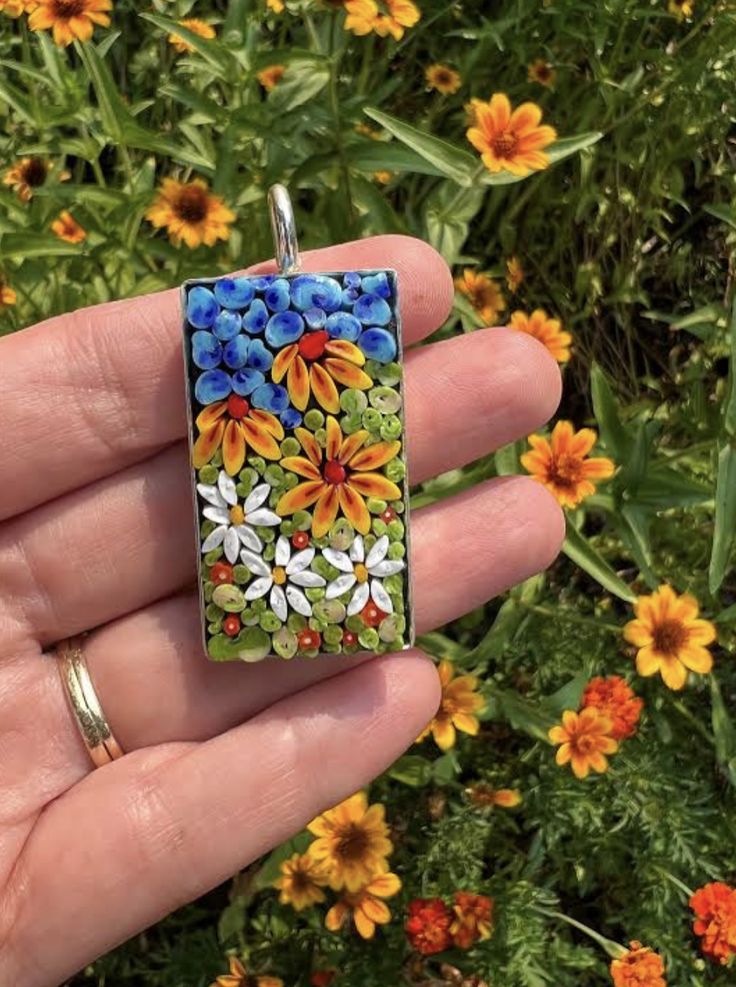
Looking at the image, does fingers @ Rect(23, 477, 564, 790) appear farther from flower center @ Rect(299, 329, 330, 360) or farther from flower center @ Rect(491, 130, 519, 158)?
flower center @ Rect(491, 130, 519, 158)

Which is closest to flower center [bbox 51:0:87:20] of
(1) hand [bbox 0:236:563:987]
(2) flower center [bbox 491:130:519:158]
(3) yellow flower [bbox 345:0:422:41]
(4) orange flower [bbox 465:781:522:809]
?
(3) yellow flower [bbox 345:0:422:41]

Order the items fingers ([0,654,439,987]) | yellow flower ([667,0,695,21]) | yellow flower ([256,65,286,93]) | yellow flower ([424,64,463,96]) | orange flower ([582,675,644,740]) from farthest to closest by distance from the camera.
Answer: yellow flower ([424,64,463,96]) < yellow flower ([667,0,695,21]) < yellow flower ([256,65,286,93]) < orange flower ([582,675,644,740]) < fingers ([0,654,439,987])

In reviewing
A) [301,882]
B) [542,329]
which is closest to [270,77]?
[542,329]

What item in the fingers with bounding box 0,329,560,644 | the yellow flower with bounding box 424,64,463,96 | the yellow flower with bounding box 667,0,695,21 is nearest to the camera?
the fingers with bounding box 0,329,560,644

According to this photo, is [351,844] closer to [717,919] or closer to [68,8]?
[717,919]

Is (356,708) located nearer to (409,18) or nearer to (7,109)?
(409,18)

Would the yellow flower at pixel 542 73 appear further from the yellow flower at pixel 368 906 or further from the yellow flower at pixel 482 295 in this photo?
the yellow flower at pixel 368 906

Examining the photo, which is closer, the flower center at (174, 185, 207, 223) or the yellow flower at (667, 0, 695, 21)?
the flower center at (174, 185, 207, 223)

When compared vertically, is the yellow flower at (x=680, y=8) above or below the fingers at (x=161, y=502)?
above

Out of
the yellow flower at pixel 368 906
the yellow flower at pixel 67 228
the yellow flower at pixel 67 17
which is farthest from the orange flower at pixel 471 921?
the yellow flower at pixel 67 17
